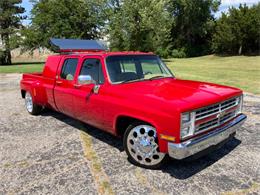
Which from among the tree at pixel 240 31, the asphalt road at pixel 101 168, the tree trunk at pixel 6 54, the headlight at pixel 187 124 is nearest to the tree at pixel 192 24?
the tree at pixel 240 31

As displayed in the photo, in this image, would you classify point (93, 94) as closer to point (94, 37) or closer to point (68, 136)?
point (68, 136)

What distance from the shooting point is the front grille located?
360cm

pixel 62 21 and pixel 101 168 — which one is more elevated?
pixel 62 21

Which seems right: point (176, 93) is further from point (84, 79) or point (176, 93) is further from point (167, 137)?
point (84, 79)

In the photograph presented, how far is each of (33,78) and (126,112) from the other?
4.02 meters

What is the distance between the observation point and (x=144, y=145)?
155 inches

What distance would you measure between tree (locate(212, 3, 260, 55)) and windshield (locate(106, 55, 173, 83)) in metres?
37.0

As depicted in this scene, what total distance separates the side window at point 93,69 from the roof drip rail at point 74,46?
1.34 metres

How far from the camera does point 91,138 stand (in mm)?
5402

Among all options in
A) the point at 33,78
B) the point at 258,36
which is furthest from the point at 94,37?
the point at 33,78

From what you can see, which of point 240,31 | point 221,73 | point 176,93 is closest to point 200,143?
point 176,93

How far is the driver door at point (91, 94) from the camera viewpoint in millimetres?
4559

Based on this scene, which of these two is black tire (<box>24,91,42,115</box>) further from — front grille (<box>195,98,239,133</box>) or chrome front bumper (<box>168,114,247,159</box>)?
front grille (<box>195,98,239,133</box>)

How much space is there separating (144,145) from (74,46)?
396 centimetres
